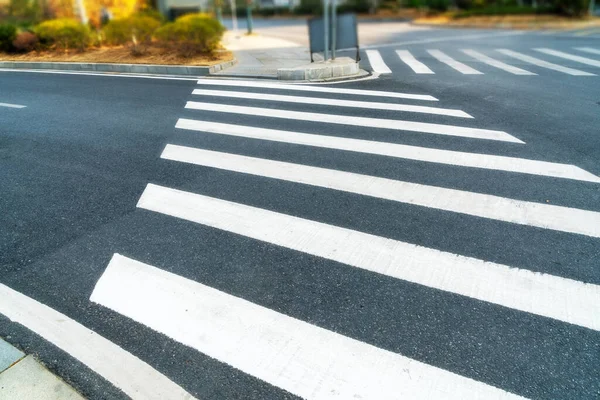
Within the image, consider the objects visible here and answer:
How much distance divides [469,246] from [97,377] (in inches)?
126

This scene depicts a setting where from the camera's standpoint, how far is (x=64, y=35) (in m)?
15.4

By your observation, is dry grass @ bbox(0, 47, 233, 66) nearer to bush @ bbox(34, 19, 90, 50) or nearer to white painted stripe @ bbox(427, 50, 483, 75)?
bush @ bbox(34, 19, 90, 50)

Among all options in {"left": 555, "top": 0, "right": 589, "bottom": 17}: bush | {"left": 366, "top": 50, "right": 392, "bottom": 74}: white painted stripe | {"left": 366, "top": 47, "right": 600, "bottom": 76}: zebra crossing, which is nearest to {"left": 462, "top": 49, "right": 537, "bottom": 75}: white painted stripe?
{"left": 366, "top": 47, "right": 600, "bottom": 76}: zebra crossing

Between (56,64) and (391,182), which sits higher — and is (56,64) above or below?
above

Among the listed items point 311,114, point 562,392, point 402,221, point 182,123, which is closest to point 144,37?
point 182,123

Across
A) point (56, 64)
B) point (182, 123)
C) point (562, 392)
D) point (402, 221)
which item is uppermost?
point (56, 64)

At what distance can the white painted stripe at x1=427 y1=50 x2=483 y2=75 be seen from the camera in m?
11.3

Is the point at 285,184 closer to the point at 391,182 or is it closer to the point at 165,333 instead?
the point at 391,182

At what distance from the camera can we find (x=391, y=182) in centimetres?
498

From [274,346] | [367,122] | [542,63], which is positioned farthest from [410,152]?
[542,63]

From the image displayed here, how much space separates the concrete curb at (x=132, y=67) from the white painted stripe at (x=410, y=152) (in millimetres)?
5257

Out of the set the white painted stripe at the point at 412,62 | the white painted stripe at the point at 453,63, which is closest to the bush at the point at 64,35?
the white painted stripe at the point at 412,62

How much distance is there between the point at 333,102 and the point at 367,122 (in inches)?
61.8

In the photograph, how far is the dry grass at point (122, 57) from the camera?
1299 centimetres
